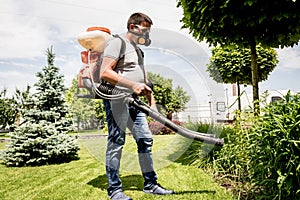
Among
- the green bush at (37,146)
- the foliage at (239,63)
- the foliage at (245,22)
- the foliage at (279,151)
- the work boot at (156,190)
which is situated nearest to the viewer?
the foliage at (279,151)

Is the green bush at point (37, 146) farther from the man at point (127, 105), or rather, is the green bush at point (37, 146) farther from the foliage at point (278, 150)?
the foliage at point (278, 150)

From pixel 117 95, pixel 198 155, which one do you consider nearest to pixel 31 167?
pixel 198 155

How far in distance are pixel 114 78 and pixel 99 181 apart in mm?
1430

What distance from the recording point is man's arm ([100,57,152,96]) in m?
2.13

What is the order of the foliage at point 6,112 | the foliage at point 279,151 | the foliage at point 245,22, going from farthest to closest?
1. the foliage at point 6,112
2. the foliage at point 245,22
3. the foliage at point 279,151

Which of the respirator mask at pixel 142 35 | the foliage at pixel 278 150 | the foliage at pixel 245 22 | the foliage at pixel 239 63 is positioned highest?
the foliage at pixel 239 63

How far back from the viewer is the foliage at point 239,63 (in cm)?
1084

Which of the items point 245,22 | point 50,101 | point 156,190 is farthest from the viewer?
point 50,101

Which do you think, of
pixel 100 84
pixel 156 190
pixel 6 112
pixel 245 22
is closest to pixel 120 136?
pixel 100 84

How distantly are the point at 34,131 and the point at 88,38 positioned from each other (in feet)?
9.65

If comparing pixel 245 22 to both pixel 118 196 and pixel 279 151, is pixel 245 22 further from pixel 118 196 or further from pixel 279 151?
pixel 118 196

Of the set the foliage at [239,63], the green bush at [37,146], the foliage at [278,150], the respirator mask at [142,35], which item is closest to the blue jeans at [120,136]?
the respirator mask at [142,35]

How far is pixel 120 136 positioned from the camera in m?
2.35

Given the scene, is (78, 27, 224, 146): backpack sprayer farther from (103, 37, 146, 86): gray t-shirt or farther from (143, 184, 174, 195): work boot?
(143, 184, 174, 195): work boot
